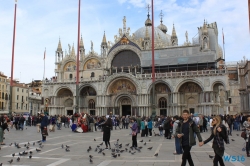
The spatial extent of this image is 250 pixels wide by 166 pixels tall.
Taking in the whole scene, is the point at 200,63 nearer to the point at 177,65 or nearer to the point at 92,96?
the point at 177,65

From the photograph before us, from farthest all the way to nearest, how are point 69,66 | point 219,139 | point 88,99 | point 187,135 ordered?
point 69,66 < point 88,99 < point 187,135 < point 219,139

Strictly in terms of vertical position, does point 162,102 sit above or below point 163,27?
below

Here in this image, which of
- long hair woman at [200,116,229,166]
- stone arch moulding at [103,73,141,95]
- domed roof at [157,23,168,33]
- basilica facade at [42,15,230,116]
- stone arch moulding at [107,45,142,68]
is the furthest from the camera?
domed roof at [157,23,168,33]

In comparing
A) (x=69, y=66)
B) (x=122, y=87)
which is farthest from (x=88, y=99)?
(x=69, y=66)

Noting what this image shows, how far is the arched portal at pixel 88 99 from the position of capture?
51.0 meters

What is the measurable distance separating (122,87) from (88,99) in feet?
24.3

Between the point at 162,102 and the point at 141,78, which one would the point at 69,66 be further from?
the point at 162,102

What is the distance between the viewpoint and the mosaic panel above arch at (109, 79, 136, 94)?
155 ft

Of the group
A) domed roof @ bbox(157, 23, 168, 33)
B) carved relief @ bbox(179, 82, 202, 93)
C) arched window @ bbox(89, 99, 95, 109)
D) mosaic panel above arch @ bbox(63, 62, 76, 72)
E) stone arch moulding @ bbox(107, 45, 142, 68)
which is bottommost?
arched window @ bbox(89, 99, 95, 109)

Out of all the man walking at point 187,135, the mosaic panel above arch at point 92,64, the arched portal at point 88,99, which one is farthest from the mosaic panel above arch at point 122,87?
the man walking at point 187,135

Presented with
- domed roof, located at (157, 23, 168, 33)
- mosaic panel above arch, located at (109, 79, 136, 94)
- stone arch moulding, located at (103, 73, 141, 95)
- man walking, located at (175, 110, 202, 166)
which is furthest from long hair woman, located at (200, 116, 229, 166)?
domed roof, located at (157, 23, 168, 33)

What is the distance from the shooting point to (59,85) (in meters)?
51.4

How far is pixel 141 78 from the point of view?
148ft

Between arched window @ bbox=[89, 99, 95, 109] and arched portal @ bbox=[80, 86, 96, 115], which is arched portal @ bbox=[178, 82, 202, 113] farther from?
arched window @ bbox=[89, 99, 95, 109]
